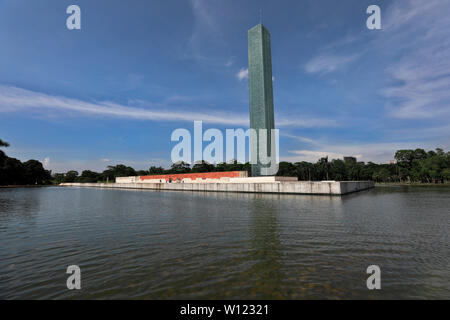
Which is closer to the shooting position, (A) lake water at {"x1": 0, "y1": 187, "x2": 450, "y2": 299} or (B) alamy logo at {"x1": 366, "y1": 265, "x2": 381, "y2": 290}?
(A) lake water at {"x1": 0, "y1": 187, "x2": 450, "y2": 299}

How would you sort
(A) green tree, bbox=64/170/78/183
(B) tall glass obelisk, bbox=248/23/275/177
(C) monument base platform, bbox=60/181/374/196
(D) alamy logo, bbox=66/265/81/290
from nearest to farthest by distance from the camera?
(D) alamy logo, bbox=66/265/81/290, (C) monument base platform, bbox=60/181/374/196, (B) tall glass obelisk, bbox=248/23/275/177, (A) green tree, bbox=64/170/78/183

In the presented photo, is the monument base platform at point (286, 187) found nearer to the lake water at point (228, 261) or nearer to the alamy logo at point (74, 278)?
the lake water at point (228, 261)

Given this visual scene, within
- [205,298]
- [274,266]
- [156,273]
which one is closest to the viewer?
[205,298]

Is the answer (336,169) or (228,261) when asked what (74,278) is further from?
(336,169)

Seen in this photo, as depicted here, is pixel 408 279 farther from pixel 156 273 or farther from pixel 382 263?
pixel 156 273

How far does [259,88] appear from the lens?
74.2 m

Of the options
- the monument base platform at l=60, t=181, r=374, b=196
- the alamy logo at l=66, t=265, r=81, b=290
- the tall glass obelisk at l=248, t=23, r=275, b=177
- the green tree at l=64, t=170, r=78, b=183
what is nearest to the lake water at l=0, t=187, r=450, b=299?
the alamy logo at l=66, t=265, r=81, b=290

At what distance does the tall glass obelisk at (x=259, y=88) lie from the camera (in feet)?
241

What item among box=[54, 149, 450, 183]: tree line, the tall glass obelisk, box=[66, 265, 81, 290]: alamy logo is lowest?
box=[66, 265, 81, 290]: alamy logo

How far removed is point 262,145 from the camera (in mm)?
74500

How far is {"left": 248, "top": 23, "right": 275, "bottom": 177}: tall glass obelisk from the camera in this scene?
2896 inches

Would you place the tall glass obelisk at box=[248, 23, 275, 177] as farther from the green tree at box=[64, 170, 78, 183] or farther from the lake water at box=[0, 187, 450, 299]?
the green tree at box=[64, 170, 78, 183]
